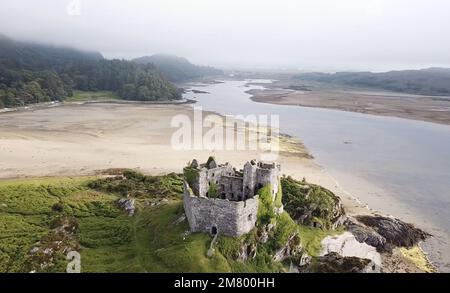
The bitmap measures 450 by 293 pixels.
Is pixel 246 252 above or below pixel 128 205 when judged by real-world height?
above

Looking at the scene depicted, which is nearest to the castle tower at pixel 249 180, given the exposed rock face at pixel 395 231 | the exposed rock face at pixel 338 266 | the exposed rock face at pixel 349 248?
the exposed rock face at pixel 338 266

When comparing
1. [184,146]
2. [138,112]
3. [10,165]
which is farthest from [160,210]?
[138,112]

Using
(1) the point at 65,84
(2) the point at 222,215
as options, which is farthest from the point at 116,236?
(1) the point at 65,84

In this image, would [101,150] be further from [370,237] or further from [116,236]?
[370,237]

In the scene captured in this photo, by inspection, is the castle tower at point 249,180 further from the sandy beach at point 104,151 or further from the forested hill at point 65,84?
the forested hill at point 65,84

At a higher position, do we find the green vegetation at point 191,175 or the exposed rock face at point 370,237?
the green vegetation at point 191,175

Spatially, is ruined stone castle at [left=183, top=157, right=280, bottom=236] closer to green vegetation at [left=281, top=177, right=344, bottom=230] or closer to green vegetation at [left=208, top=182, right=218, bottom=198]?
green vegetation at [left=208, top=182, right=218, bottom=198]
